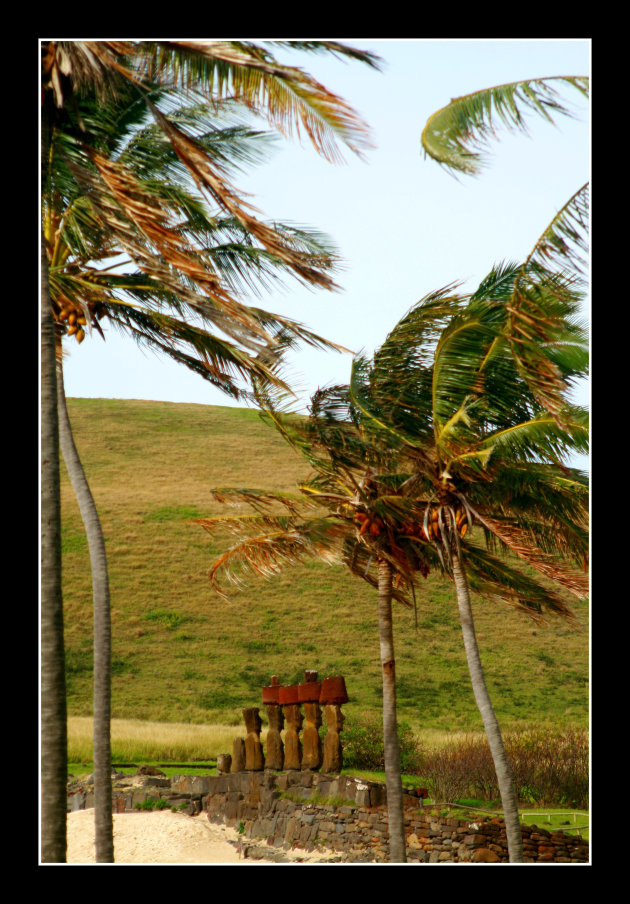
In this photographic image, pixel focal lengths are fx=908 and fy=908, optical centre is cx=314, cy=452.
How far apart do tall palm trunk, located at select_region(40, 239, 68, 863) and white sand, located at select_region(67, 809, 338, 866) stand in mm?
7566

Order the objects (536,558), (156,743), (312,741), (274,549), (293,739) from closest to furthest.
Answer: (536,558) < (274,549) < (312,741) < (293,739) < (156,743)

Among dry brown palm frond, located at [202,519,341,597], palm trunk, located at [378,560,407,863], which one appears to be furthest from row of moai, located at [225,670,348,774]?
dry brown palm frond, located at [202,519,341,597]

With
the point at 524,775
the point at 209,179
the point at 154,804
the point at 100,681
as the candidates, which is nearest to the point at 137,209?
the point at 209,179

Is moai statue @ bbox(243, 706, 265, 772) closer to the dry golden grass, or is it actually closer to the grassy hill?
the dry golden grass

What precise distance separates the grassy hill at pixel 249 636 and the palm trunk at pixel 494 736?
2142 cm

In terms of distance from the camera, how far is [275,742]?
659 inches

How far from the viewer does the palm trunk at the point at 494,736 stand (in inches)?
414

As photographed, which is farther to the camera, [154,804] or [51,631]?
[154,804]

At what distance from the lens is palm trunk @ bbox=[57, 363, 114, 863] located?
31.1 feet

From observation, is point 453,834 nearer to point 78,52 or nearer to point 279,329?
point 279,329

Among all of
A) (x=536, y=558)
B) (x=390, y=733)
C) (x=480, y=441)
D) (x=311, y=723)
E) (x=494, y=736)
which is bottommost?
(x=311, y=723)

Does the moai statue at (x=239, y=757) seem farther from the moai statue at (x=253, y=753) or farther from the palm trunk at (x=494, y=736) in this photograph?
the palm trunk at (x=494, y=736)

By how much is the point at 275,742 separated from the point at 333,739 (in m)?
1.63

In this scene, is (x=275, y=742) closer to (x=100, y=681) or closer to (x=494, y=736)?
(x=494, y=736)
